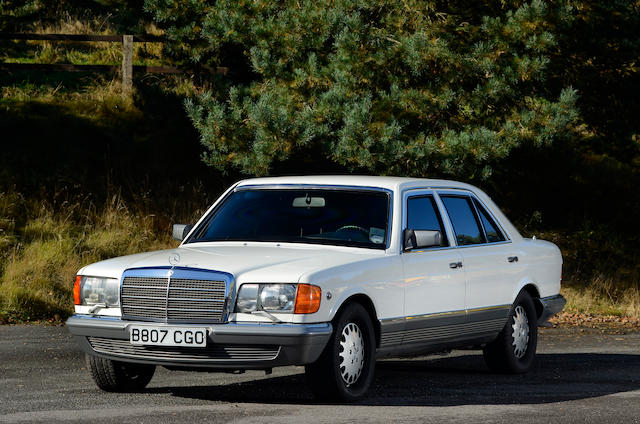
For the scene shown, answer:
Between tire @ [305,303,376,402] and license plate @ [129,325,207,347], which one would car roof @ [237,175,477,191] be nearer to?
tire @ [305,303,376,402]

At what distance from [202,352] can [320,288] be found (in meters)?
0.96

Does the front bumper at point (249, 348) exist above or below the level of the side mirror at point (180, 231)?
below

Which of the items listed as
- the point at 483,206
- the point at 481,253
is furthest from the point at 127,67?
the point at 481,253

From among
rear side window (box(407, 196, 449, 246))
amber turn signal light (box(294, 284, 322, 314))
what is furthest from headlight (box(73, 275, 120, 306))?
rear side window (box(407, 196, 449, 246))

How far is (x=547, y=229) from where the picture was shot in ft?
83.1

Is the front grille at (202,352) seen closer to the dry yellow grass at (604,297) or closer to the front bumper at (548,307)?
the front bumper at (548,307)

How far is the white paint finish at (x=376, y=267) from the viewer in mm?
8094

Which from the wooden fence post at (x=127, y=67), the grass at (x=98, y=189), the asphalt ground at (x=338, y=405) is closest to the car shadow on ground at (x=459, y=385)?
the asphalt ground at (x=338, y=405)

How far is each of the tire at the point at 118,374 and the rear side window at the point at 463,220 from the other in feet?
9.93

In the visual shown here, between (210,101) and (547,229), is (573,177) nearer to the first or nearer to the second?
(547,229)

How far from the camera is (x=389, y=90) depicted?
18391 millimetres

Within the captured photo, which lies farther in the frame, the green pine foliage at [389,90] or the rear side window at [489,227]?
the green pine foliage at [389,90]

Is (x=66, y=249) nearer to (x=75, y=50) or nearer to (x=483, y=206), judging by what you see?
(x=483, y=206)

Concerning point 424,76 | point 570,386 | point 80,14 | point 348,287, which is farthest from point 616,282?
point 80,14
